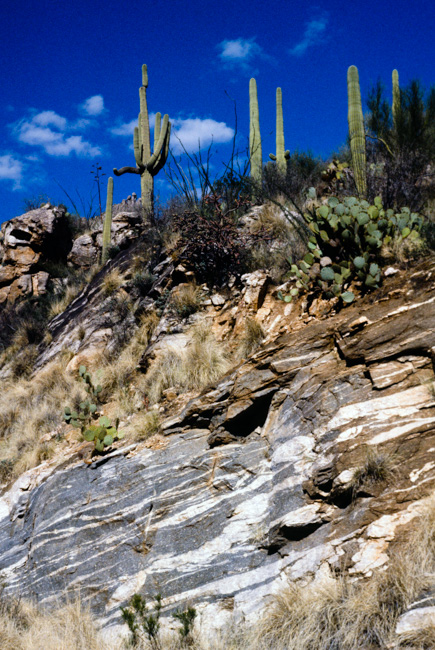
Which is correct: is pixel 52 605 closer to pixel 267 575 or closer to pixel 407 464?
pixel 267 575

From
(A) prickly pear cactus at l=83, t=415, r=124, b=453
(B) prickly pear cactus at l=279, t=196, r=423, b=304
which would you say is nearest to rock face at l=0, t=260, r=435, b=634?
(A) prickly pear cactus at l=83, t=415, r=124, b=453

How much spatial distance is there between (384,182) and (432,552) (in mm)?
6451

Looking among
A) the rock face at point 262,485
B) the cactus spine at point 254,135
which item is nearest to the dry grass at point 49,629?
the rock face at point 262,485

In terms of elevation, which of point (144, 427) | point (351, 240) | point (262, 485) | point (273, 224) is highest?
point (273, 224)

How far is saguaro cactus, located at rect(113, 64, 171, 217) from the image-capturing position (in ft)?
50.4

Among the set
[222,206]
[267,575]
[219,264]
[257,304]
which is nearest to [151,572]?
[267,575]

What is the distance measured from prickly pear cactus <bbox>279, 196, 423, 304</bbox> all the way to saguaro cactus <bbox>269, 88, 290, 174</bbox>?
8.68m

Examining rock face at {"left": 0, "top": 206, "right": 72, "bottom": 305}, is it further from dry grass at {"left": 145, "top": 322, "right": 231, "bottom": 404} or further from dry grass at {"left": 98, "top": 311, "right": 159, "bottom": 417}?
dry grass at {"left": 145, "top": 322, "right": 231, "bottom": 404}

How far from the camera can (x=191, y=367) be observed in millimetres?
7293

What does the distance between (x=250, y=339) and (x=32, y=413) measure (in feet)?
14.0

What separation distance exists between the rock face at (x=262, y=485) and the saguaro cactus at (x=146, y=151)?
10.3 meters

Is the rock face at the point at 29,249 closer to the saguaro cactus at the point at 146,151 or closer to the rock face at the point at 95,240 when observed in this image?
the rock face at the point at 95,240

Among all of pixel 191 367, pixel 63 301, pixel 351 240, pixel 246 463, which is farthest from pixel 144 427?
pixel 63 301

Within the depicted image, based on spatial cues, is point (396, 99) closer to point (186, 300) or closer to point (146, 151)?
point (146, 151)
